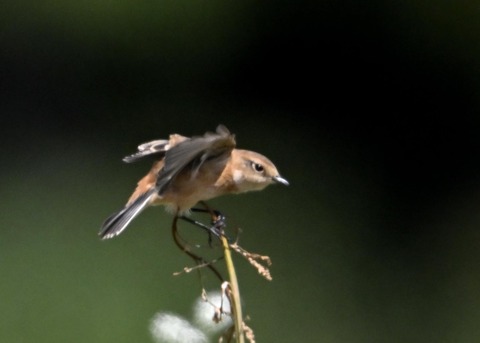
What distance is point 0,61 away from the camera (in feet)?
17.8

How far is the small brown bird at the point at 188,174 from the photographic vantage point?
5.62ft

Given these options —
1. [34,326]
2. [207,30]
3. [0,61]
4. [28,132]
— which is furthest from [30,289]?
[207,30]

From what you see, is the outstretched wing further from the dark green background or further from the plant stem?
the dark green background

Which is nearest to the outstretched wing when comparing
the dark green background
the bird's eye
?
the bird's eye

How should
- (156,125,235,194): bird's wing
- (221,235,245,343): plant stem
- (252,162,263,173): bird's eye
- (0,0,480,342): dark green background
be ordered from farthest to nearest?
(0,0,480,342): dark green background → (252,162,263,173): bird's eye → (156,125,235,194): bird's wing → (221,235,245,343): plant stem

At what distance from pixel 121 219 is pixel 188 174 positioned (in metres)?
0.13

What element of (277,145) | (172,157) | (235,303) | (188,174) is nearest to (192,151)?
(172,157)

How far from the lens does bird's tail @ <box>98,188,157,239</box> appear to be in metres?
1.75

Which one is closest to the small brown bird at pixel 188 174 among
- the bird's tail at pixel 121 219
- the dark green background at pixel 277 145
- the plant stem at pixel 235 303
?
the bird's tail at pixel 121 219

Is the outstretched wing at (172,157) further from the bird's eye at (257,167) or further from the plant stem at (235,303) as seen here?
the plant stem at (235,303)

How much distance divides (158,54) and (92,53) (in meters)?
0.30

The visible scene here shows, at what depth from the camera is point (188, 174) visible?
185cm

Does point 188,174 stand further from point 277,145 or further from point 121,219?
point 277,145

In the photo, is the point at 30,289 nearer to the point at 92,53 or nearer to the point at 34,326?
the point at 34,326
